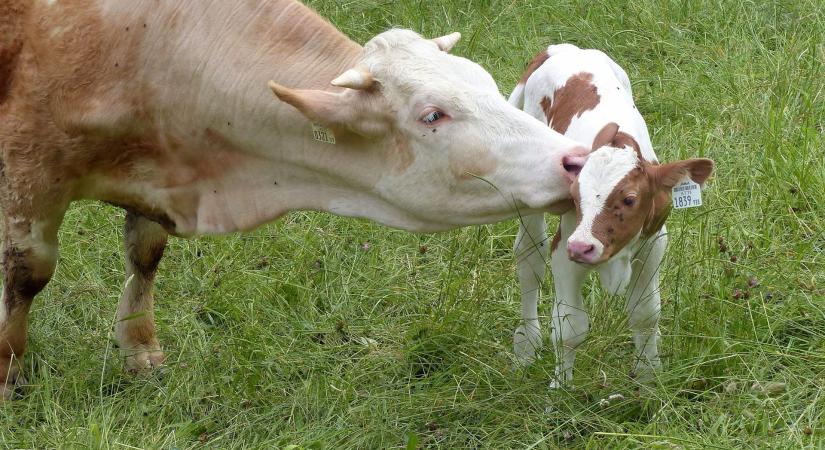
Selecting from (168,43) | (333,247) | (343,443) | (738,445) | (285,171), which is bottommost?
(333,247)

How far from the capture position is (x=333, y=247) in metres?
6.37

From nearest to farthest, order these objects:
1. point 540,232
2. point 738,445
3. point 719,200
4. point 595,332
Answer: point 738,445 < point 595,332 < point 540,232 < point 719,200

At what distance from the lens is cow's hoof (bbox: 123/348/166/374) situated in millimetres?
5563

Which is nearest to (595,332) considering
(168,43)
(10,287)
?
(168,43)

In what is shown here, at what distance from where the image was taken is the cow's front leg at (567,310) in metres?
4.88

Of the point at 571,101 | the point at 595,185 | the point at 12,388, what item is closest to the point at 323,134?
the point at 595,185

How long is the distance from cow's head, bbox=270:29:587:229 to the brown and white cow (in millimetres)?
128

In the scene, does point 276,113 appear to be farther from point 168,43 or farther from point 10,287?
point 10,287

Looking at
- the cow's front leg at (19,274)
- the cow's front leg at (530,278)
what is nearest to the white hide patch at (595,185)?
the cow's front leg at (530,278)

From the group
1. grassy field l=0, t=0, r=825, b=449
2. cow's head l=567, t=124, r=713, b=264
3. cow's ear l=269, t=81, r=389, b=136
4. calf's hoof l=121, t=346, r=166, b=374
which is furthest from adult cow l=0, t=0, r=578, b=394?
grassy field l=0, t=0, r=825, b=449

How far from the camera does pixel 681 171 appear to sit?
174 inches

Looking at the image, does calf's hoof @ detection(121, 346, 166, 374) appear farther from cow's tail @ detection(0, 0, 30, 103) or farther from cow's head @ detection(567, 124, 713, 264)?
cow's head @ detection(567, 124, 713, 264)

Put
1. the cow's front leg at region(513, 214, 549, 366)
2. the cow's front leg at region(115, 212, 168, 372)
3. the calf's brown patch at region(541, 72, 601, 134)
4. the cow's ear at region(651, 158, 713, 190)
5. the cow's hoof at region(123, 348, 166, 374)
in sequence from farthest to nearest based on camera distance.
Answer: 1. the cow's front leg at region(115, 212, 168, 372)
2. the cow's hoof at region(123, 348, 166, 374)
3. the cow's front leg at region(513, 214, 549, 366)
4. the calf's brown patch at region(541, 72, 601, 134)
5. the cow's ear at region(651, 158, 713, 190)

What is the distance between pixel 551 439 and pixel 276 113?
60.2 inches
